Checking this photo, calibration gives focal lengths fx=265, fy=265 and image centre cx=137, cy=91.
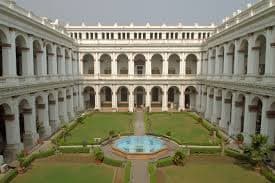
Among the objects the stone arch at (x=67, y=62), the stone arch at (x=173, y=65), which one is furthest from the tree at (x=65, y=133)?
the stone arch at (x=173, y=65)

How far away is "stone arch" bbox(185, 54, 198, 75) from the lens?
59.2 meters

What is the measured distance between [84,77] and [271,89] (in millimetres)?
39046

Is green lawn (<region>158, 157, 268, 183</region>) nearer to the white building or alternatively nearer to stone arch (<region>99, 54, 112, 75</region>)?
the white building

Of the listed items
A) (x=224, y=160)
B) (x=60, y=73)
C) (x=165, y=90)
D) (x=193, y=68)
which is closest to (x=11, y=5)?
(x=60, y=73)

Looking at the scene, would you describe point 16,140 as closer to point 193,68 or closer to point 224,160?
point 224,160

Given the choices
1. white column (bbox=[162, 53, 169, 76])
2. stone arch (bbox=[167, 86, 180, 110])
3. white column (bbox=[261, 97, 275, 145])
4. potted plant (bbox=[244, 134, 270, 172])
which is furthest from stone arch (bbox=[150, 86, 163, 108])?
potted plant (bbox=[244, 134, 270, 172])

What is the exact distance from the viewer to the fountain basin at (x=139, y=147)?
2717cm

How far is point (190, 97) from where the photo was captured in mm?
59156

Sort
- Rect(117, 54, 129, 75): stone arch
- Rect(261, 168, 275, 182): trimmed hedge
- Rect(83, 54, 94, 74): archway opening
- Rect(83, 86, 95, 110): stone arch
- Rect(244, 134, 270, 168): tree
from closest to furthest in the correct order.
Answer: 1. Rect(261, 168, 275, 182): trimmed hedge
2. Rect(244, 134, 270, 168): tree
3. Rect(83, 86, 95, 110): stone arch
4. Rect(83, 54, 94, 74): archway opening
5. Rect(117, 54, 129, 75): stone arch

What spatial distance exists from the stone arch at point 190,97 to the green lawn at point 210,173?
108 feet

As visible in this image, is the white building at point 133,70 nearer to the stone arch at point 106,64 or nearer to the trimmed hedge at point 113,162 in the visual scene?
the stone arch at point 106,64

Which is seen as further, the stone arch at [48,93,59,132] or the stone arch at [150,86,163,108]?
the stone arch at [150,86,163,108]

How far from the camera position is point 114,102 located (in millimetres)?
56625

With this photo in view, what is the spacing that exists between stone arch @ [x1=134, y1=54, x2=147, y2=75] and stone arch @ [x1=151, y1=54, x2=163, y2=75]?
2.07 m
